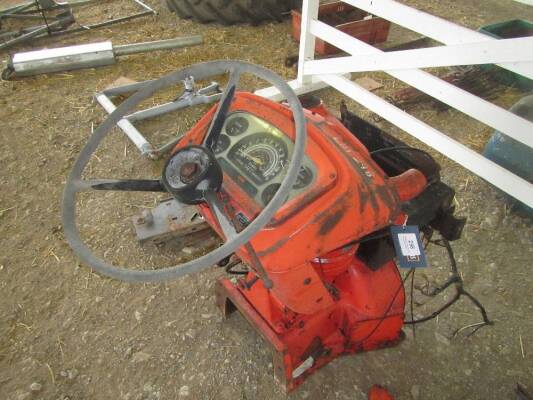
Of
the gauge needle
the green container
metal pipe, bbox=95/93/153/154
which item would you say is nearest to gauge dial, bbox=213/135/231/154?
the gauge needle

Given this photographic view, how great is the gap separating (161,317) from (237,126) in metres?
1.28

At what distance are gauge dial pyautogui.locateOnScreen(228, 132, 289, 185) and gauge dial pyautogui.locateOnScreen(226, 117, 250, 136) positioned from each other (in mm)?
42

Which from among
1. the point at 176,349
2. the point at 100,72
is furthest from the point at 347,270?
the point at 100,72

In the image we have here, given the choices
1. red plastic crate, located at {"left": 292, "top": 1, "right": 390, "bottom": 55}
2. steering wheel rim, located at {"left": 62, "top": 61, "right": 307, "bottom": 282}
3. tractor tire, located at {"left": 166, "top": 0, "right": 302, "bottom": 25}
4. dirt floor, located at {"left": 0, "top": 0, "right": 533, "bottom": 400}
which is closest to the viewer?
steering wheel rim, located at {"left": 62, "top": 61, "right": 307, "bottom": 282}

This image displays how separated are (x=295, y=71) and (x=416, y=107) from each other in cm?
121

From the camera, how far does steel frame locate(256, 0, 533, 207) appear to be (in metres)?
2.17

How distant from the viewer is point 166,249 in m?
2.58

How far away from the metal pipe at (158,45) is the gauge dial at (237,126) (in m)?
3.02

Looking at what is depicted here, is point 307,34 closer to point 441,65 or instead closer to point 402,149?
point 441,65

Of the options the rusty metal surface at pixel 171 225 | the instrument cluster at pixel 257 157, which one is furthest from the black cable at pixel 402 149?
the rusty metal surface at pixel 171 225

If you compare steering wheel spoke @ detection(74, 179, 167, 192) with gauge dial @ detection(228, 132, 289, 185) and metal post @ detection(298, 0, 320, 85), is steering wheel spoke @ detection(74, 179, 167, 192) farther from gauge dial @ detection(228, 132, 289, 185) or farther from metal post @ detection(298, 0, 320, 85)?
metal post @ detection(298, 0, 320, 85)

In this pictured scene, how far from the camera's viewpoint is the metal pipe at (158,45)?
407 cm

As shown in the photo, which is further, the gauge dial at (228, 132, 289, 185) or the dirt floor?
the dirt floor

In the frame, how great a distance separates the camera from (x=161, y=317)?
228 cm
